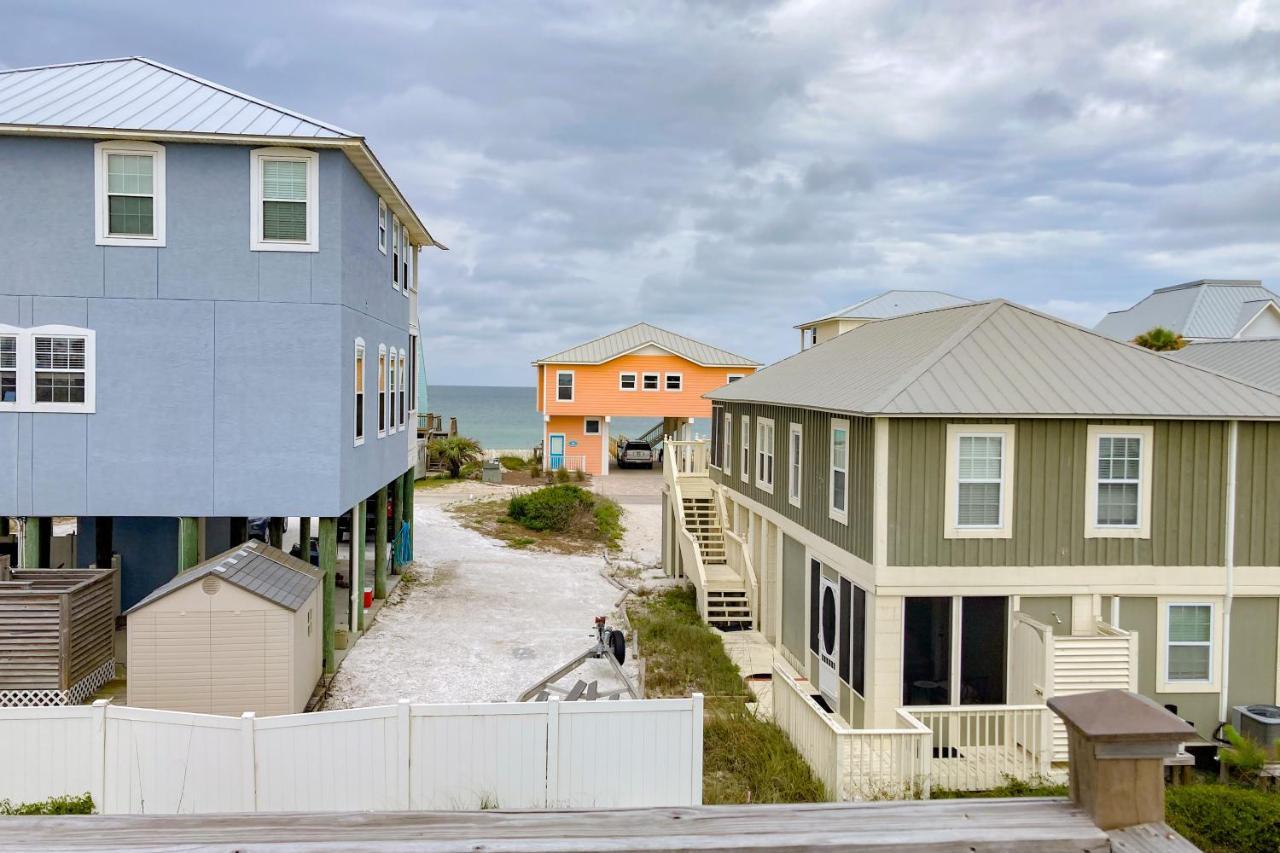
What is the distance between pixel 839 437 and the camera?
45.7ft

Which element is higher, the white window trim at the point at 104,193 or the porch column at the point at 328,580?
the white window trim at the point at 104,193

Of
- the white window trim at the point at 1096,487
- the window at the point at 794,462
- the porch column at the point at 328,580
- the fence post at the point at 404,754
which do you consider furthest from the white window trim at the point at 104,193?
the white window trim at the point at 1096,487

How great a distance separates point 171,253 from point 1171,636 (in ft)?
50.7

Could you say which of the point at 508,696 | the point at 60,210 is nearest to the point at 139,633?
the point at 508,696

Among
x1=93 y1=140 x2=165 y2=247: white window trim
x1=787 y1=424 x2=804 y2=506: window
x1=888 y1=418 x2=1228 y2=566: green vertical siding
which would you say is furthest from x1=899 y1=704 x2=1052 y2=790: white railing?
x1=93 y1=140 x2=165 y2=247: white window trim

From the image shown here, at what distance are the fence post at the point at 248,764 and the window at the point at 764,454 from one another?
11562 millimetres

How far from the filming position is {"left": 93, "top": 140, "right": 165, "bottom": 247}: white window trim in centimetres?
1390

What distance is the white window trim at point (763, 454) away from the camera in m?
18.2

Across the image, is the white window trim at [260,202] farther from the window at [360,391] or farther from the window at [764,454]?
the window at [764,454]

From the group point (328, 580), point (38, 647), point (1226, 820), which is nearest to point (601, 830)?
point (1226, 820)

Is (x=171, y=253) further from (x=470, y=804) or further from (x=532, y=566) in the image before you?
(x=532, y=566)

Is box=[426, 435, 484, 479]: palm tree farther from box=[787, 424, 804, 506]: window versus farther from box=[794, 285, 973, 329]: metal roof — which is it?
box=[787, 424, 804, 506]: window

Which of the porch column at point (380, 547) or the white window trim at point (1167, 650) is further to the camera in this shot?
the porch column at point (380, 547)

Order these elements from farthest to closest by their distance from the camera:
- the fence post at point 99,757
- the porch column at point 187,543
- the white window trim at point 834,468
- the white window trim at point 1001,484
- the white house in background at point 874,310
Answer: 1. the white house in background at point 874,310
2. the porch column at point 187,543
3. the white window trim at point 834,468
4. the white window trim at point 1001,484
5. the fence post at point 99,757
